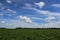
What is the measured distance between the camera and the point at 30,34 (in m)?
3.60

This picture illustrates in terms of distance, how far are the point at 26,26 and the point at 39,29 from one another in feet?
0.66

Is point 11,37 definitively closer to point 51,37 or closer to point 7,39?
point 7,39

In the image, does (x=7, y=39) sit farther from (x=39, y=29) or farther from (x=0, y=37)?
(x=39, y=29)

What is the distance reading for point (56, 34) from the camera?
11.9 ft

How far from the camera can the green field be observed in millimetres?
3564

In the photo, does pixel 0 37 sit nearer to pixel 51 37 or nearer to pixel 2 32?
pixel 2 32

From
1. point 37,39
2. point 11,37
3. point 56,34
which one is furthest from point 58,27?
point 11,37

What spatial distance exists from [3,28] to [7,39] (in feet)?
0.58

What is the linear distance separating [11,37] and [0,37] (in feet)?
0.54

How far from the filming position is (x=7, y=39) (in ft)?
11.7

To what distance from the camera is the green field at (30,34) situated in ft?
11.7

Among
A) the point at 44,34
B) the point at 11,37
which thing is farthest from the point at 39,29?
the point at 11,37

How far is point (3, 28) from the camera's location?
359cm

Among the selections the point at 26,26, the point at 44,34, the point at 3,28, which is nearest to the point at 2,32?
the point at 3,28
